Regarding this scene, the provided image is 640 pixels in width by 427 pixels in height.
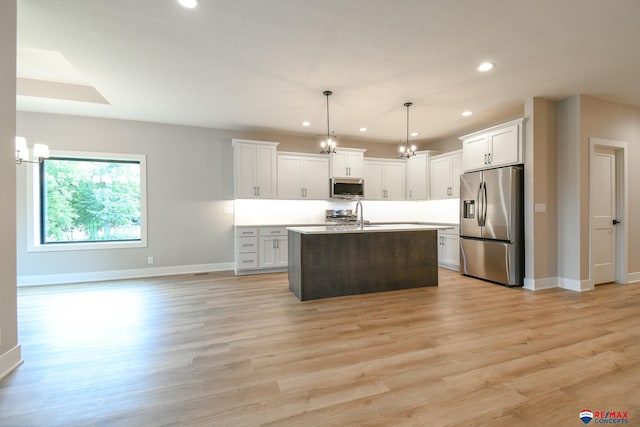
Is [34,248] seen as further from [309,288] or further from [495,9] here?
[495,9]

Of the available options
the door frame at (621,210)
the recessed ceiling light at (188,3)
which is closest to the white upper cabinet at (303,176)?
the recessed ceiling light at (188,3)

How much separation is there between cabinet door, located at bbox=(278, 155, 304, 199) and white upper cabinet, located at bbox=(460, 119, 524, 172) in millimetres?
3159

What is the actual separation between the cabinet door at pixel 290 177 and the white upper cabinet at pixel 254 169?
17cm

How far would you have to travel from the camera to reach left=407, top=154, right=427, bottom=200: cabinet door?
20.7ft

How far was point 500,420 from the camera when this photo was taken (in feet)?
4.98

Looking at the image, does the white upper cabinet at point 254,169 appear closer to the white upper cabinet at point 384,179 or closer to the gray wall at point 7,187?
the white upper cabinet at point 384,179

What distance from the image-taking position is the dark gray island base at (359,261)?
12.1 ft

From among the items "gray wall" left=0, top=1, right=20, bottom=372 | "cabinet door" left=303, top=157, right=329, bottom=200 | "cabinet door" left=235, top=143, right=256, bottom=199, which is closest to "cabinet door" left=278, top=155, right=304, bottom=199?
"cabinet door" left=303, top=157, right=329, bottom=200

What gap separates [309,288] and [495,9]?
339 cm

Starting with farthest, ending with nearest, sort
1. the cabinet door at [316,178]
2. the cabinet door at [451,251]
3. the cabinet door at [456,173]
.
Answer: the cabinet door at [316,178] → the cabinet door at [456,173] → the cabinet door at [451,251]

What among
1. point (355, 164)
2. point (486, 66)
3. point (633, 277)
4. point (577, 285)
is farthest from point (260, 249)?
point (633, 277)

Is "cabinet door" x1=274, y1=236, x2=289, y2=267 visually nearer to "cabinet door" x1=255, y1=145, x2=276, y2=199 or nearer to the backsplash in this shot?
the backsplash

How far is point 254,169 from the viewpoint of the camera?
17.6 ft

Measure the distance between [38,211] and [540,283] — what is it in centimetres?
801
